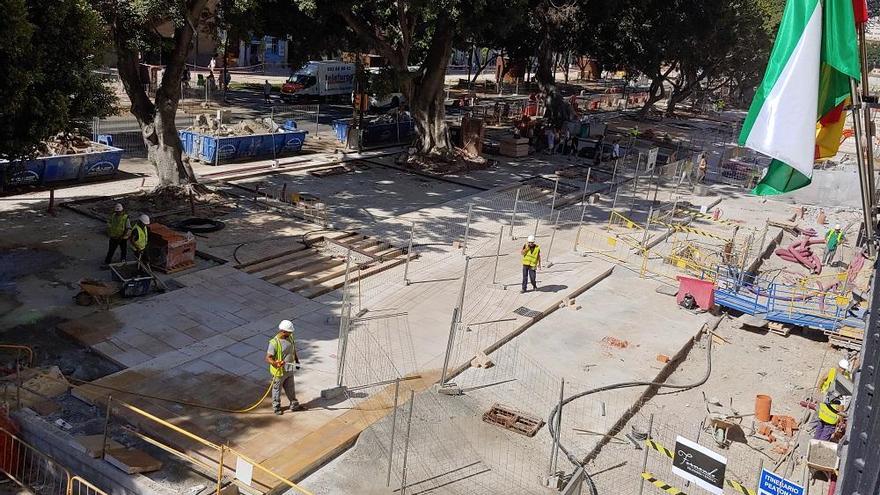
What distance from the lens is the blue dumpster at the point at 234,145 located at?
29500mm

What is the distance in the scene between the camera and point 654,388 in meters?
15.1

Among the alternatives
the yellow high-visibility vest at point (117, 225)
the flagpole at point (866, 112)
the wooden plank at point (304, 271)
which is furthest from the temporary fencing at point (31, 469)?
the flagpole at point (866, 112)

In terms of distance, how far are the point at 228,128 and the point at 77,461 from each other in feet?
73.5

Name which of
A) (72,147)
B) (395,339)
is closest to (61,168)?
(72,147)

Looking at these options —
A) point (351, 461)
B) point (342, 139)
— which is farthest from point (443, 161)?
point (351, 461)

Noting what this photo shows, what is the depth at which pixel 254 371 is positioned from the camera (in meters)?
13.9

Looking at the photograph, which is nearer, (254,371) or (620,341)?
(254,371)

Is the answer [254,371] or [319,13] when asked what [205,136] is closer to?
[319,13]

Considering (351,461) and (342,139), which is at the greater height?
(342,139)

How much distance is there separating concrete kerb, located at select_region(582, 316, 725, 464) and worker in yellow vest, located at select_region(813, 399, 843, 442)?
295 centimetres

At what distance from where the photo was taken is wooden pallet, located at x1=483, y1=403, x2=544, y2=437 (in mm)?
12723

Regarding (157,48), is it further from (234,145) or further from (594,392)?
(594,392)

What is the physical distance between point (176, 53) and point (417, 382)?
1441 centimetres

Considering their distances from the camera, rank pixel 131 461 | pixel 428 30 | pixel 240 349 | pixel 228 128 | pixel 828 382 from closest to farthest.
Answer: pixel 131 461
pixel 828 382
pixel 240 349
pixel 228 128
pixel 428 30
